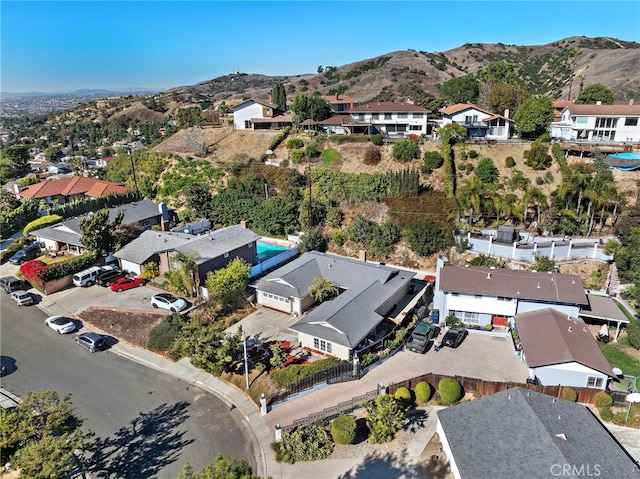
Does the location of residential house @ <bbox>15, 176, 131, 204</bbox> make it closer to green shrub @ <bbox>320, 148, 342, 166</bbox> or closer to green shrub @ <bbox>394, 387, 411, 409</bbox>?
green shrub @ <bbox>320, 148, 342, 166</bbox>

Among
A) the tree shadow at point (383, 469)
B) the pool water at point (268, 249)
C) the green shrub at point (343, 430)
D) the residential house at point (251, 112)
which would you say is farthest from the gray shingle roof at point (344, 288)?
the residential house at point (251, 112)

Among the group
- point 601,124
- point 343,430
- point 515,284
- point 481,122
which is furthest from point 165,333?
point 601,124

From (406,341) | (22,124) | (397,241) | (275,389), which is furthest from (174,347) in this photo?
(22,124)

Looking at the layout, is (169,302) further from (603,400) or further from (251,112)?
(251,112)

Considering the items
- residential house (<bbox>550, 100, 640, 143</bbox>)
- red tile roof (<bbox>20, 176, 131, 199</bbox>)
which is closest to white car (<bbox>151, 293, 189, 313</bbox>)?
red tile roof (<bbox>20, 176, 131, 199</bbox>)

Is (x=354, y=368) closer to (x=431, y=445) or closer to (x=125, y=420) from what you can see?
(x=431, y=445)

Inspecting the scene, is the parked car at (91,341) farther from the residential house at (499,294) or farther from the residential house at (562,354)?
the residential house at (562,354)

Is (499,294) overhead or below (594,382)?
overhead
